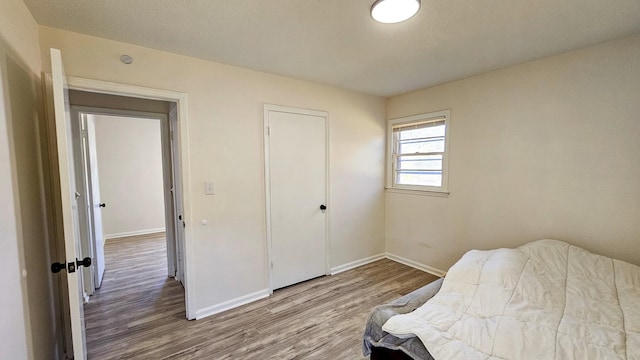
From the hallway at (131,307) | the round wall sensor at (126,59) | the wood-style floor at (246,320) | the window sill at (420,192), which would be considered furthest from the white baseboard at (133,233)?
the window sill at (420,192)

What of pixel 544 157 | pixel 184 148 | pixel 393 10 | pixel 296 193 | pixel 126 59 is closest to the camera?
pixel 393 10

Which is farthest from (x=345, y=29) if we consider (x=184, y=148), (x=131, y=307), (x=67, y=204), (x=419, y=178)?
(x=131, y=307)

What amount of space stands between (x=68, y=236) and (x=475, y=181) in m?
3.66

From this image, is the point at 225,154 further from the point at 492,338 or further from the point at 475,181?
the point at 475,181

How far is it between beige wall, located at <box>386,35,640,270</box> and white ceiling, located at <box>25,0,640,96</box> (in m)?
0.24

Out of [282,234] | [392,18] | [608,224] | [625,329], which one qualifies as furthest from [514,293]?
[282,234]

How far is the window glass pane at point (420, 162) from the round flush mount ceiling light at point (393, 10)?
85.1 inches

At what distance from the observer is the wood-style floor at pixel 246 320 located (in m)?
2.11

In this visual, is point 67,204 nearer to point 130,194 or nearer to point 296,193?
point 296,193

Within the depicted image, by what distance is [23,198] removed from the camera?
147 cm

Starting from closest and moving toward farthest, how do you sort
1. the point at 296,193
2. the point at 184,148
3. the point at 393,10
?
the point at 393,10
the point at 184,148
the point at 296,193

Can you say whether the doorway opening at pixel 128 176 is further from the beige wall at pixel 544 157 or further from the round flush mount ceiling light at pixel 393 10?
the beige wall at pixel 544 157

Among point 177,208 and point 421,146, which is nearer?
point 177,208

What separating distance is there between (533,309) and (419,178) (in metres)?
2.28
